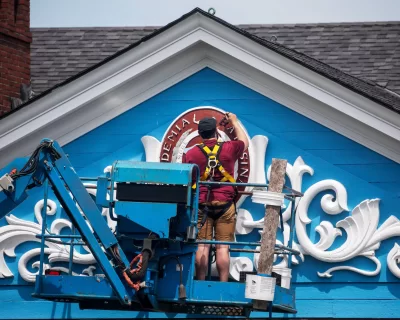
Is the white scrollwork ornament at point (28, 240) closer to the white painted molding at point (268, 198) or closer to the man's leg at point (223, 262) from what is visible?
the man's leg at point (223, 262)

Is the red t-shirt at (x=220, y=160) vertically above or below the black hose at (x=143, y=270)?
above

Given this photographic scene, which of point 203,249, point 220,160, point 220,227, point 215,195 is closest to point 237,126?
point 220,160

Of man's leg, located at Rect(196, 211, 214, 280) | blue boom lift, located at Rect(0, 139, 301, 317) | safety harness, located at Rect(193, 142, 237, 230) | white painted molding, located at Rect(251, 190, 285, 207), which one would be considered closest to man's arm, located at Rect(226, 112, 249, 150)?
safety harness, located at Rect(193, 142, 237, 230)

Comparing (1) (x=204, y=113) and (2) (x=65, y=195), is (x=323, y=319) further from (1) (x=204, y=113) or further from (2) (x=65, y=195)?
(2) (x=65, y=195)

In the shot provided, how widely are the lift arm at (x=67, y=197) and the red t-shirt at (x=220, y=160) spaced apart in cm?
156

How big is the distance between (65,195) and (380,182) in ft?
16.6

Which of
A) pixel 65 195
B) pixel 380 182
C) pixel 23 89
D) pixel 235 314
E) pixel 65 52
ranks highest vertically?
pixel 65 52

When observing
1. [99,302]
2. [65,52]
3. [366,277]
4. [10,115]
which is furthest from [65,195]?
[65,52]

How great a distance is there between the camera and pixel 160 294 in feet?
45.5

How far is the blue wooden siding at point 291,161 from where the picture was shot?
16.4 meters

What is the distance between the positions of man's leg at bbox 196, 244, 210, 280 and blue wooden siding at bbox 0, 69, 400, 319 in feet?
7.19

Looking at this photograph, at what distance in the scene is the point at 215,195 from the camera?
1477 centimetres

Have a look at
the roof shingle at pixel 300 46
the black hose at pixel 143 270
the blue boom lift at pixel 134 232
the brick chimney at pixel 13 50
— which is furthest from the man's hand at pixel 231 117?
the brick chimney at pixel 13 50

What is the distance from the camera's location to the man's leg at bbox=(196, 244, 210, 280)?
47.5 ft
